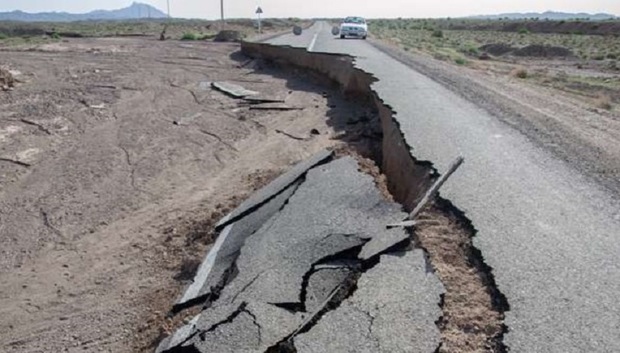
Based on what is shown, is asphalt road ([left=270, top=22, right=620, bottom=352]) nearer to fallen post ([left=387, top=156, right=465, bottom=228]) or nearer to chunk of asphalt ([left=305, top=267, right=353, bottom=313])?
fallen post ([left=387, top=156, right=465, bottom=228])

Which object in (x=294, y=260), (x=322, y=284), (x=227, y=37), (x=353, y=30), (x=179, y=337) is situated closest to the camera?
(x=179, y=337)

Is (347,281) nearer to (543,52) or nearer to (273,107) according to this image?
(273,107)

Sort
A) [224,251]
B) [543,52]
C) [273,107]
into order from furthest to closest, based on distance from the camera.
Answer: [543,52]
[273,107]
[224,251]

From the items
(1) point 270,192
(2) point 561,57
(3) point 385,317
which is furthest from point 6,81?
(2) point 561,57

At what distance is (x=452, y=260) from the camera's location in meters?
5.00

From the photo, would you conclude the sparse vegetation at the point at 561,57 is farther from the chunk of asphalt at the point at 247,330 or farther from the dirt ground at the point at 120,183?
the chunk of asphalt at the point at 247,330

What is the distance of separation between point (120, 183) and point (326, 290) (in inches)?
281

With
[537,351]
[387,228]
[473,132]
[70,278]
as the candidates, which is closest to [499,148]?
[473,132]

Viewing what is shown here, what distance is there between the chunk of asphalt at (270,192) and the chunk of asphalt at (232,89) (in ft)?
33.5

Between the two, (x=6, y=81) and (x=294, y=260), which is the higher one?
(x=6, y=81)

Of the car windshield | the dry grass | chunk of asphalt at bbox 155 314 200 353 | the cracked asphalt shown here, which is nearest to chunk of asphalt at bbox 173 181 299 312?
the cracked asphalt

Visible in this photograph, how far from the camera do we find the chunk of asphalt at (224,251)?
5.82 m

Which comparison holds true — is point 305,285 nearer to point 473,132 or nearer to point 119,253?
point 119,253

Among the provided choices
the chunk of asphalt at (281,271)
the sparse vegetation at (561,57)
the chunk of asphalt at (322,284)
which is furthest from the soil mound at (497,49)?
the chunk of asphalt at (322,284)
